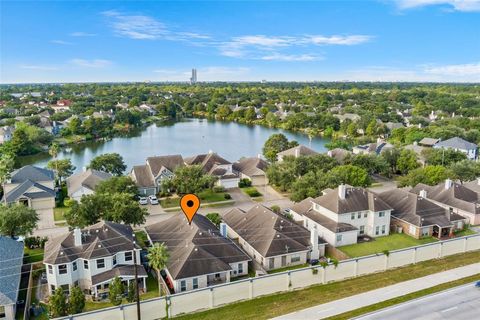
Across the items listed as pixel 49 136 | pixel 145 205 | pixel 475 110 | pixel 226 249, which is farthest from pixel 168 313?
pixel 475 110

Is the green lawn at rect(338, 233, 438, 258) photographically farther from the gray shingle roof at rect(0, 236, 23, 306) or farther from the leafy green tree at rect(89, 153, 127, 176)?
the leafy green tree at rect(89, 153, 127, 176)

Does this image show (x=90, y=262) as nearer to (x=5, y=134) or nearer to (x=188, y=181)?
(x=188, y=181)

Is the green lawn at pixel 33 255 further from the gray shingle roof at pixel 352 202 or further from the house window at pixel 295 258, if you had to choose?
the gray shingle roof at pixel 352 202

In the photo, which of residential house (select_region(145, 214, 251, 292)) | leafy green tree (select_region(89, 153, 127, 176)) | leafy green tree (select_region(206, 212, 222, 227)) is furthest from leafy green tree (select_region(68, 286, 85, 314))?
leafy green tree (select_region(89, 153, 127, 176))

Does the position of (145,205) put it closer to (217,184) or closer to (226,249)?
(217,184)

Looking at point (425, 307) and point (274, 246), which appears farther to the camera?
point (274, 246)
